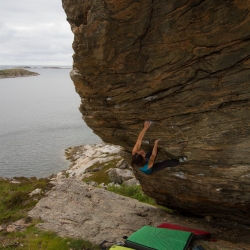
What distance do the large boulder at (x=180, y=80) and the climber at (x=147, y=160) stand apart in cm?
48

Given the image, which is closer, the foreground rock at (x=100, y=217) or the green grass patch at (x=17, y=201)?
the foreground rock at (x=100, y=217)

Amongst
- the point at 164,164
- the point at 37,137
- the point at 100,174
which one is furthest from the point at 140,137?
the point at 37,137

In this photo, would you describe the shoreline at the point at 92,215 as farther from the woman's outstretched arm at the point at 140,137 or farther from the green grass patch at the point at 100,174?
the green grass patch at the point at 100,174

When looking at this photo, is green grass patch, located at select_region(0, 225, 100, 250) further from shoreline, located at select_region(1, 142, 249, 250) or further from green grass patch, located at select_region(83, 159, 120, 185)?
green grass patch, located at select_region(83, 159, 120, 185)

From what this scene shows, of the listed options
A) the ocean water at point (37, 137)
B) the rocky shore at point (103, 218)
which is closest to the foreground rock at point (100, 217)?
the rocky shore at point (103, 218)

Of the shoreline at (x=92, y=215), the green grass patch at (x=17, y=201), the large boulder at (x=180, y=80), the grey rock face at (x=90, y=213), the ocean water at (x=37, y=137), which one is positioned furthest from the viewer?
the ocean water at (x=37, y=137)

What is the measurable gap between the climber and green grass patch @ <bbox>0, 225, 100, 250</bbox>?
17.4ft

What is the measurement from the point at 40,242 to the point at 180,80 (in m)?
11.9

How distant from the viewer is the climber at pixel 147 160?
13586mm

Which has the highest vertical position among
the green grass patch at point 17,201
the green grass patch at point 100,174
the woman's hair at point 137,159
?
the woman's hair at point 137,159

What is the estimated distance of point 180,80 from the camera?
1234cm

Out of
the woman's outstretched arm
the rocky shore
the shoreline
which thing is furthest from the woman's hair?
the shoreline

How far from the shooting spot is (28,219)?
18.7m

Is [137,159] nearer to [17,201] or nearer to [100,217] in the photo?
[100,217]
